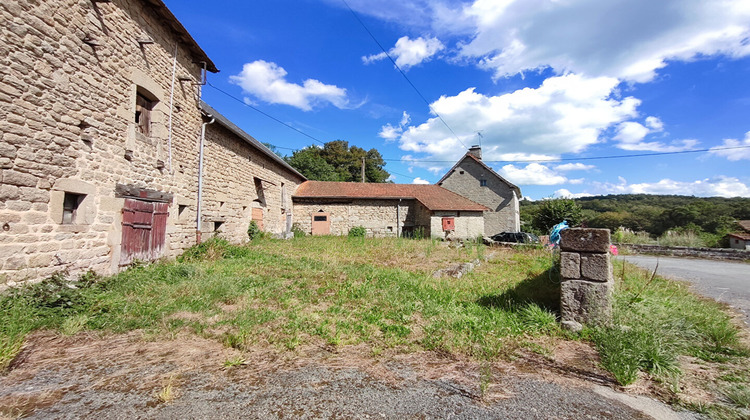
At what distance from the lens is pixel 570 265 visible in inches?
155

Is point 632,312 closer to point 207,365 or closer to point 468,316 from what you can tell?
point 468,316

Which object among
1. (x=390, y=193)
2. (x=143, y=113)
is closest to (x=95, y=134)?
(x=143, y=113)

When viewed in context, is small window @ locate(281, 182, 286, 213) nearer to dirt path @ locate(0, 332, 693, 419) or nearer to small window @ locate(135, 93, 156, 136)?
small window @ locate(135, 93, 156, 136)

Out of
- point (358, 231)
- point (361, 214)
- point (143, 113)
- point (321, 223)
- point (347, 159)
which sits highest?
point (347, 159)

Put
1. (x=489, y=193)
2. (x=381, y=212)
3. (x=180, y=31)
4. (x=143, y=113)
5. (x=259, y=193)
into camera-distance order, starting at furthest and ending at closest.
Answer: (x=489, y=193), (x=381, y=212), (x=259, y=193), (x=180, y=31), (x=143, y=113)

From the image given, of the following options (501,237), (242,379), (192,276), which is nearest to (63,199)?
(192,276)

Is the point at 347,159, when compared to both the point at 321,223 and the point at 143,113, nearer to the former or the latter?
the point at 321,223

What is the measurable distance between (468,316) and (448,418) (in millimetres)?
2170

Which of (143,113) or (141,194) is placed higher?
(143,113)

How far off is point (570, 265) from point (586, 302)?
47cm

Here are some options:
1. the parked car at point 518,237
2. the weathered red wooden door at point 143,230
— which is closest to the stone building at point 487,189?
the parked car at point 518,237

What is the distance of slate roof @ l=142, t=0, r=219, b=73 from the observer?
6.87 meters

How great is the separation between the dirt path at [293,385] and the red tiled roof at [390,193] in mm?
15376

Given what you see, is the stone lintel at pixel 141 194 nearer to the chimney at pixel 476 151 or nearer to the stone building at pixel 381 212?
the stone building at pixel 381 212
